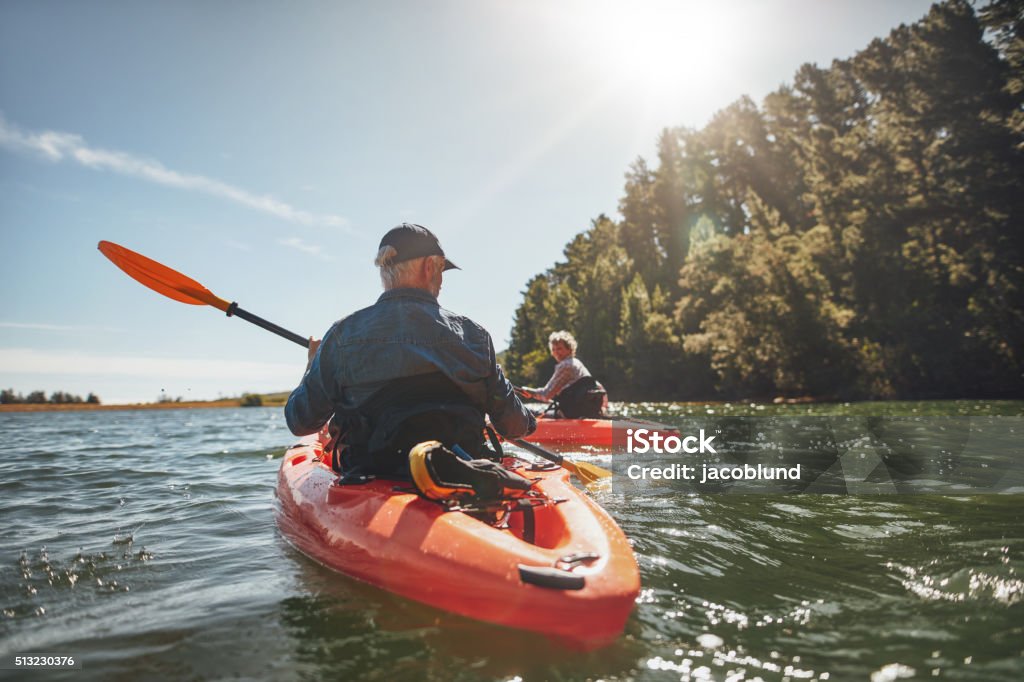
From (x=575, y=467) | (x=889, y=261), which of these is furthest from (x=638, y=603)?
(x=889, y=261)

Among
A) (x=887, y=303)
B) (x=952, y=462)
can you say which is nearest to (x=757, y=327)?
(x=887, y=303)

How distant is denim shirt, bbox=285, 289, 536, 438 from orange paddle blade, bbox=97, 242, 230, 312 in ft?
12.8

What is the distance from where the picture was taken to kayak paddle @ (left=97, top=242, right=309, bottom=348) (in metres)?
6.70

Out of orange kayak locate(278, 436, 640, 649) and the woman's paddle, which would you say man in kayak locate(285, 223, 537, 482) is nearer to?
orange kayak locate(278, 436, 640, 649)

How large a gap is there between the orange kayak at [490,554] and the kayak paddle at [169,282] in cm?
363

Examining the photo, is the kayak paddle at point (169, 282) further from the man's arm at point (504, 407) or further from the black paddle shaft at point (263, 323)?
the man's arm at point (504, 407)

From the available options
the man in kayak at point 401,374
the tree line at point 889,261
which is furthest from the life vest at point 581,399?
the tree line at point 889,261

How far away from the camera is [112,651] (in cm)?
239

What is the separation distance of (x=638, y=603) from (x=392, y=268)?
2319mm

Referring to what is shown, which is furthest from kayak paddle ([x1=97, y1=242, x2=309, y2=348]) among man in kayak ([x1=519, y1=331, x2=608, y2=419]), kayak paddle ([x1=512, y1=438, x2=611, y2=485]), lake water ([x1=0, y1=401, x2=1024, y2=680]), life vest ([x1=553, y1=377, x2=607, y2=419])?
life vest ([x1=553, y1=377, x2=607, y2=419])

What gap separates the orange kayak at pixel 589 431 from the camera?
970cm

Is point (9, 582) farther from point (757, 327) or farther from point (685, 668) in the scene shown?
point (757, 327)

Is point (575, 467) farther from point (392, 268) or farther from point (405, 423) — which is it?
point (392, 268)

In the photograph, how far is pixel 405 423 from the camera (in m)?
3.39
